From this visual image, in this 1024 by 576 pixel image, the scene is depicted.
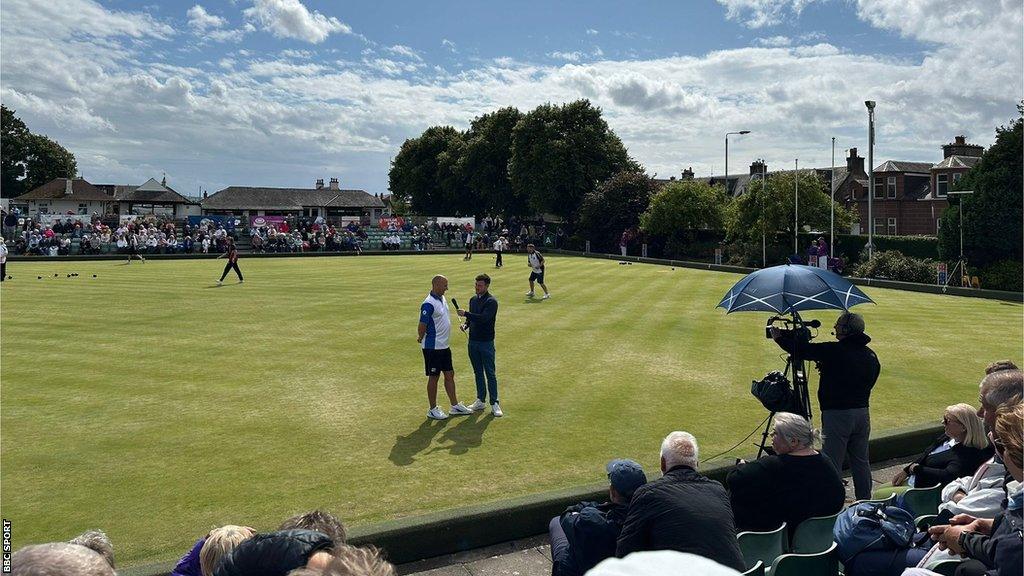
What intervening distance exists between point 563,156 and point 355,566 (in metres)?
58.1

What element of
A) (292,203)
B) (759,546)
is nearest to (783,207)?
(759,546)

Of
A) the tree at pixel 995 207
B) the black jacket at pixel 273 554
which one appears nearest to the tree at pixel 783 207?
the tree at pixel 995 207

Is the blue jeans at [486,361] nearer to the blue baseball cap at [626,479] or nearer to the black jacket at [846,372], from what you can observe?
the black jacket at [846,372]

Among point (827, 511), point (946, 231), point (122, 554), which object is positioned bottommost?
point (122, 554)

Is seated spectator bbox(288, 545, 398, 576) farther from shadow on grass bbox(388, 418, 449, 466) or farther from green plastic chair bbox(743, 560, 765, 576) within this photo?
shadow on grass bbox(388, 418, 449, 466)

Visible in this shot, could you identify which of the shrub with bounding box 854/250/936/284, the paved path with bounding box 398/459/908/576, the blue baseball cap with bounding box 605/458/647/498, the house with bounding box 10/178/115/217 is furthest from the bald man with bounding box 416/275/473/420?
the house with bounding box 10/178/115/217

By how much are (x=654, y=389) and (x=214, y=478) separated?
6.78m

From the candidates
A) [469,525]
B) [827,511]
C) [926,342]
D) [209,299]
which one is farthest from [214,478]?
[209,299]

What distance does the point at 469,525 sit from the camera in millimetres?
6398

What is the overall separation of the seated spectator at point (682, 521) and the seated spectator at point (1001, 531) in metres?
1.15

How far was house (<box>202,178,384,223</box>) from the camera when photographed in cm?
9562

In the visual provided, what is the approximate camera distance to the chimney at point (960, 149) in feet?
191

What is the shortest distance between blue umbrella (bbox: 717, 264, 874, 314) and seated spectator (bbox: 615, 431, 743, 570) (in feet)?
13.4

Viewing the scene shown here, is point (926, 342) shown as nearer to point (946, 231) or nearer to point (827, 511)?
point (827, 511)
